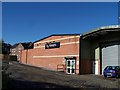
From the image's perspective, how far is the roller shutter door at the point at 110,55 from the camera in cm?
3309

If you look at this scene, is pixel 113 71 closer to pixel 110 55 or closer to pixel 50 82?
pixel 110 55

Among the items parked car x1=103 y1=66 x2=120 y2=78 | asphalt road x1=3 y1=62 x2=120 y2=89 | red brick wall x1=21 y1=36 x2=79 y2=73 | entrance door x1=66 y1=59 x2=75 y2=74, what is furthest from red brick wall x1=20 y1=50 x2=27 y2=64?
asphalt road x1=3 y1=62 x2=120 y2=89

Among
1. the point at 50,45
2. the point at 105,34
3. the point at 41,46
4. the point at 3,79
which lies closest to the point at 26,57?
the point at 41,46

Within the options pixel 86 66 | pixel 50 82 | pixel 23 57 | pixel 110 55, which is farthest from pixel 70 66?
pixel 23 57

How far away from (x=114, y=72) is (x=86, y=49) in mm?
7176

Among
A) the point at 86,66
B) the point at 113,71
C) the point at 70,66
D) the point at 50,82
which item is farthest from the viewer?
the point at 70,66

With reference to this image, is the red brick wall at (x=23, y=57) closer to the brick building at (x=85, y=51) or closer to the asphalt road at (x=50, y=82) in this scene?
the brick building at (x=85, y=51)

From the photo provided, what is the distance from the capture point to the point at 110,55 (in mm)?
33938

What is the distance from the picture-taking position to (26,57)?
54.4 m

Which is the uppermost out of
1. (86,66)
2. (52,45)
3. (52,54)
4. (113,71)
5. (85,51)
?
(52,45)

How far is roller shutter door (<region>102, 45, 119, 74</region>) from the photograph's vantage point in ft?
109

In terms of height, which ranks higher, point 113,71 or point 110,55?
point 110,55

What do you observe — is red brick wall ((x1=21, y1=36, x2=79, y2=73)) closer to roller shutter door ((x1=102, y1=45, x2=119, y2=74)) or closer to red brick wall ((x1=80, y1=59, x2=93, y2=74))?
red brick wall ((x1=80, y1=59, x2=93, y2=74))

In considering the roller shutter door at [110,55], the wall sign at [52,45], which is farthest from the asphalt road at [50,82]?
the wall sign at [52,45]
